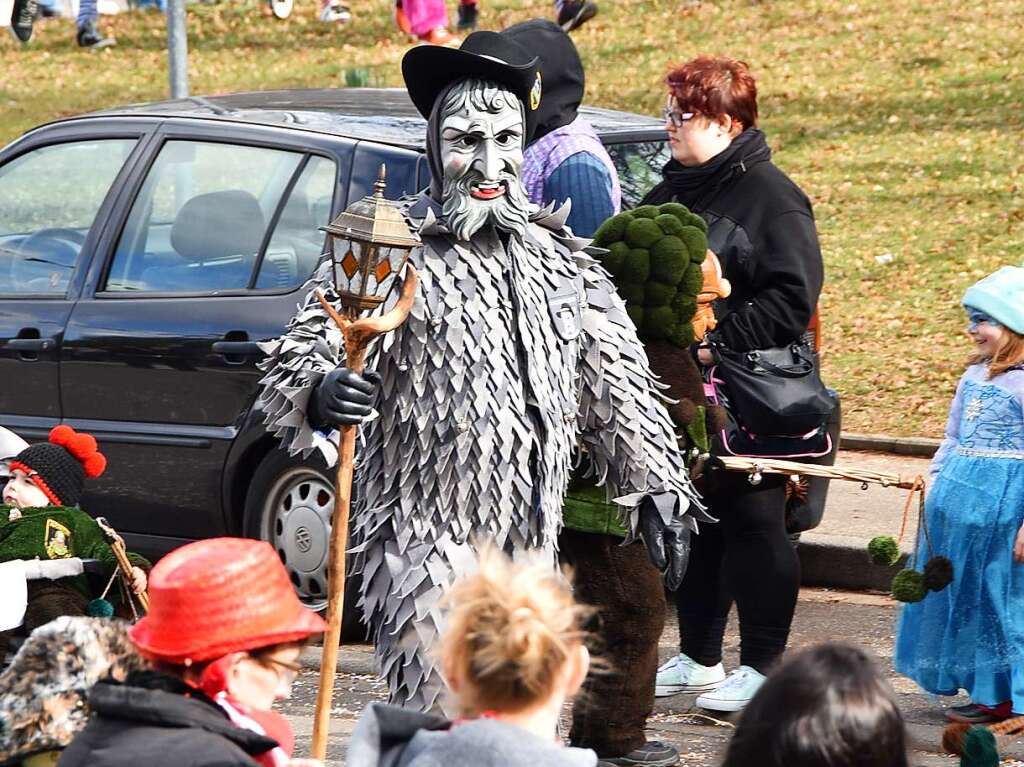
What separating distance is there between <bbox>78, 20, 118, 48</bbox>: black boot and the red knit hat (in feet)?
60.9

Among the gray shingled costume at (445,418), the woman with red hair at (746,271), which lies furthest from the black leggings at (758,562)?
the gray shingled costume at (445,418)

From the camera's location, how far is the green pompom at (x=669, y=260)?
16.6ft

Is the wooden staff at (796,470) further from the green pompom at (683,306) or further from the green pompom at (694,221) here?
the green pompom at (694,221)

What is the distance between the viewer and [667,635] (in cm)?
683

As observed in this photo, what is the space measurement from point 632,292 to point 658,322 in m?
0.11

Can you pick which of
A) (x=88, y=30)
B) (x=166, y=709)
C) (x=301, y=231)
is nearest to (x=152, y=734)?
(x=166, y=709)

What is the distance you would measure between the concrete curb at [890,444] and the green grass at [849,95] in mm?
194

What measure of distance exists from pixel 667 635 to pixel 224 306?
6.35 feet

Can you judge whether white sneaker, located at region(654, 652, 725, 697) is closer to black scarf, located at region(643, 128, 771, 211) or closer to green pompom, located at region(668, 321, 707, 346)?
green pompom, located at region(668, 321, 707, 346)

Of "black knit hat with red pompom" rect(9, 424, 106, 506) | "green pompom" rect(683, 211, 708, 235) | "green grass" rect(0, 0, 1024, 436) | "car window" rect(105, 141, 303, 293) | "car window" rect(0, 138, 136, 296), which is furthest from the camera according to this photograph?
"green grass" rect(0, 0, 1024, 436)

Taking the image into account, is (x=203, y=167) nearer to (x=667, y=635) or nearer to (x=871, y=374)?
(x=667, y=635)

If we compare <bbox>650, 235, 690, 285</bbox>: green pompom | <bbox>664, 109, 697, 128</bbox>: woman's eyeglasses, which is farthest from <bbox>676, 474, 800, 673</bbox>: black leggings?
<bbox>664, 109, 697, 128</bbox>: woman's eyeglasses

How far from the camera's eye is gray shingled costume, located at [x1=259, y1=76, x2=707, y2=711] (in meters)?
4.18

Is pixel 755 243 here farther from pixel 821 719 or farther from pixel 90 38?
pixel 90 38
